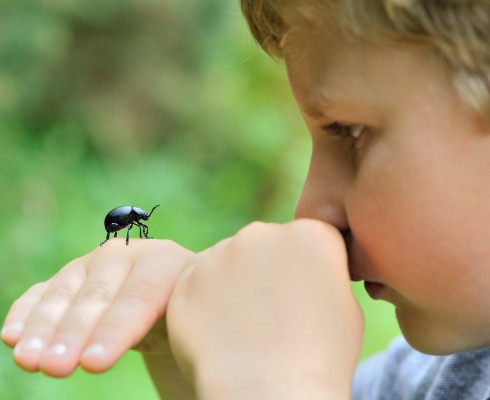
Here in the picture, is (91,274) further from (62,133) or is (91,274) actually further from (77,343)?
(62,133)

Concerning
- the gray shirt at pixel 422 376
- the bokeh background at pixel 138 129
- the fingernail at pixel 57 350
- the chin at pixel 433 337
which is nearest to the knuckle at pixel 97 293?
the fingernail at pixel 57 350

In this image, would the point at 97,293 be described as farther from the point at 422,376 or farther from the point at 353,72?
the point at 422,376

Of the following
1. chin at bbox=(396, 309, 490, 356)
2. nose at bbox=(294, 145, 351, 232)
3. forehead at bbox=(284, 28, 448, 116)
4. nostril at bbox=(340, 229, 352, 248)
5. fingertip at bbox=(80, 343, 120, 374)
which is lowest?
chin at bbox=(396, 309, 490, 356)

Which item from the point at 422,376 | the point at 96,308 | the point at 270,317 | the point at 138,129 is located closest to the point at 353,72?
the point at 270,317

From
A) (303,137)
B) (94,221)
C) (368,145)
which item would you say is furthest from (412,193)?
(303,137)

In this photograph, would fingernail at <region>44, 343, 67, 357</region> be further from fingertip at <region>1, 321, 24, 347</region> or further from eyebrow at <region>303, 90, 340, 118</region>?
eyebrow at <region>303, 90, 340, 118</region>

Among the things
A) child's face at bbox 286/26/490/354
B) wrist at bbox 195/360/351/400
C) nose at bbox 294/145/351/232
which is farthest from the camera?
nose at bbox 294/145/351/232

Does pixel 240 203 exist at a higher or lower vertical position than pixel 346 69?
lower

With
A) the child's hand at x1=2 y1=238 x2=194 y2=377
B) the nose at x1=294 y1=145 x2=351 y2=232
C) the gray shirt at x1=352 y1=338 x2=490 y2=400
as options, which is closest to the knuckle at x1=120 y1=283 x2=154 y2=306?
the child's hand at x1=2 y1=238 x2=194 y2=377
